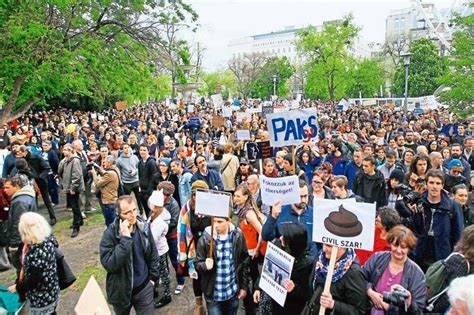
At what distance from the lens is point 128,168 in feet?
29.2

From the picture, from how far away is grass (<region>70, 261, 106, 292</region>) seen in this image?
21.0ft

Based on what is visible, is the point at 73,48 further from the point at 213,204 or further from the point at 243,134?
the point at 213,204

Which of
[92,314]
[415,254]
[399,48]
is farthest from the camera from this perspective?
[399,48]

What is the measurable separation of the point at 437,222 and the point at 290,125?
259 cm

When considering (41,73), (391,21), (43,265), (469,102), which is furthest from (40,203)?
(391,21)

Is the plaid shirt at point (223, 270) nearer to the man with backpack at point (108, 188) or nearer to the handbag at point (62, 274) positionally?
the handbag at point (62, 274)

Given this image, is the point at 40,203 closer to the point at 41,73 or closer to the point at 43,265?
the point at 41,73

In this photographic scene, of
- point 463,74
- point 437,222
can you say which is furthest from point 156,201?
point 463,74

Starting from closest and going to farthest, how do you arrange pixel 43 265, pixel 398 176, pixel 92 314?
pixel 92 314 → pixel 43 265 → pixel 398 176

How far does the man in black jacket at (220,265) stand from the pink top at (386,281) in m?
1.43

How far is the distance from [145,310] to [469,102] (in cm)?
1476

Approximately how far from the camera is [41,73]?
13406 mm

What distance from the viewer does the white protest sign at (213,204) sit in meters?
4.11

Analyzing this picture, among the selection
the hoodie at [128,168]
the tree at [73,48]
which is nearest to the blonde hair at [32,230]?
the hoodie at [128,168]
